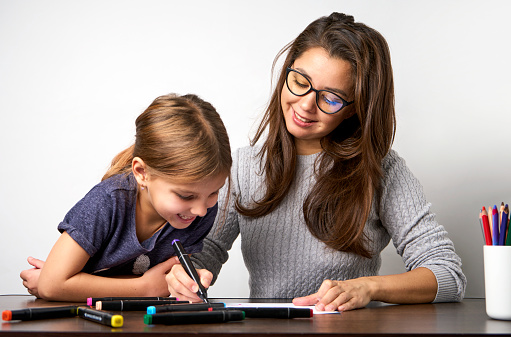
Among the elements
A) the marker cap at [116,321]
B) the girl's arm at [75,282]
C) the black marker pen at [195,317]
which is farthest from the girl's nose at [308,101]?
the marker cap at [116,321]

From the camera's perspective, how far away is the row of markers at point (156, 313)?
81 centimetres

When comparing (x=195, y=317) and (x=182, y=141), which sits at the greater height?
(x=182, y=141)

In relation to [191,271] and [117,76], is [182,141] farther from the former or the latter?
[117,76]

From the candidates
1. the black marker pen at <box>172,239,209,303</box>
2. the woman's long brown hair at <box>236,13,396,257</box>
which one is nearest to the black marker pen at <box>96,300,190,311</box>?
the black marker pen at <box>172,239,209,303</box>

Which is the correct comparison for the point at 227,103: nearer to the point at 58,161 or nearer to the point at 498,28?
the point at 58,161

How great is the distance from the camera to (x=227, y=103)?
2.01 m

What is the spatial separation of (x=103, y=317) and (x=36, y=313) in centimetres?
13

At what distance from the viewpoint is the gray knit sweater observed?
1525mm

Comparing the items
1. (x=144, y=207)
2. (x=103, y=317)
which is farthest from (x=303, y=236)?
(x=103, y=317)

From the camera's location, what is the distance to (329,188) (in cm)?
154

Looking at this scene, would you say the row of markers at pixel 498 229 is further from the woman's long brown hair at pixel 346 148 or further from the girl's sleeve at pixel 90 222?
the girl's sleeve at pixel 90 222

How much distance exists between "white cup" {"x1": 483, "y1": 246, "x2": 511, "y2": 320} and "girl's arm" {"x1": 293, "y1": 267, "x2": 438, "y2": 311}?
259mm

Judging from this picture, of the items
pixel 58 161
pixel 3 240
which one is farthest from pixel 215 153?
pixel 3 240

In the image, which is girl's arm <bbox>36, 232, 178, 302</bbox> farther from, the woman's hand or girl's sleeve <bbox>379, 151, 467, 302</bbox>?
girl's sleeve <bbox>379, 151, 467, 302</bbox>
